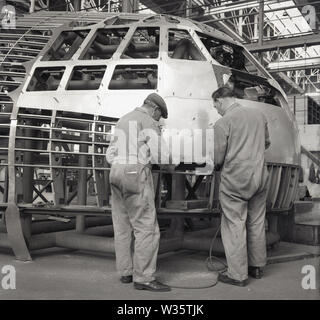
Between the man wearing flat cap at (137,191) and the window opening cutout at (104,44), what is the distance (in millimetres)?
1539

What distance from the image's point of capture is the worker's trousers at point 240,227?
438 cm

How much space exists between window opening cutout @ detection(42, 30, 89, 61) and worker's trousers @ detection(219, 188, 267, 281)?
115 inches

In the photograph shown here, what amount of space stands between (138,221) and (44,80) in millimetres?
2471

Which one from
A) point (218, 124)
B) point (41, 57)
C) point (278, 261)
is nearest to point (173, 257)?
point (278, 261)

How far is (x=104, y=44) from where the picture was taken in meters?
6.58

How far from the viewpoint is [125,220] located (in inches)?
176

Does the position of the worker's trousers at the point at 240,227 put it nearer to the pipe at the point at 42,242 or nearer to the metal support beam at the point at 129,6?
the pipe at the point at 42,242

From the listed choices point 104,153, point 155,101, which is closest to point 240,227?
point 155,101

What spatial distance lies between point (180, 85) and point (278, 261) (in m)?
2.62

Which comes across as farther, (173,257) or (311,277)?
(173,257)

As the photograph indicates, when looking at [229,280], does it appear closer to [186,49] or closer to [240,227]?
[240,227]

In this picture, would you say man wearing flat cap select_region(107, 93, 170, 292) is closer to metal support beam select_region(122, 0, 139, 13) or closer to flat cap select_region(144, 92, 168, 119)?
flat cap select_region(144, 92, 168, 119)

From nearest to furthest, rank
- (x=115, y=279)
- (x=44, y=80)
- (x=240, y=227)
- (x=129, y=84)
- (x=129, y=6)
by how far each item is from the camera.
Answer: (x=240, y=227) < (x=115, y=279) < (x=129, y=84) < (x=44, y=80) < (x=129, y=6)

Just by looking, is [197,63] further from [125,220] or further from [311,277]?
[311,277]
